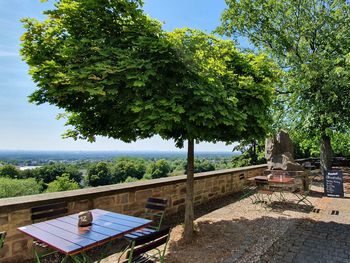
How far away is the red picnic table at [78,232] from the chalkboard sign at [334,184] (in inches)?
317

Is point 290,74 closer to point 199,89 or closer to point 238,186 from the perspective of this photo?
point 238,186

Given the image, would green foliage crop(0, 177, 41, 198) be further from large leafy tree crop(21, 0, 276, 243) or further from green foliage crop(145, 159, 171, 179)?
large leafy tree crop(21, 0, 276, 243)

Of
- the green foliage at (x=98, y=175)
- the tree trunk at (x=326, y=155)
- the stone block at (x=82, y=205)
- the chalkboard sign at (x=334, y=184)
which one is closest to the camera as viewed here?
the stone block at (x=82, y=205)

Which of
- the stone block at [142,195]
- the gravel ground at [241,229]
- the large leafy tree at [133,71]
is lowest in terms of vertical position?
the gravel ground at [241,229]

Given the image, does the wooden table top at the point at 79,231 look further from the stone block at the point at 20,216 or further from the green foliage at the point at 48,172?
the green foliage at the point at 48,172

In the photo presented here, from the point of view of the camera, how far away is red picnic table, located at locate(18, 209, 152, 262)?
2953 mm

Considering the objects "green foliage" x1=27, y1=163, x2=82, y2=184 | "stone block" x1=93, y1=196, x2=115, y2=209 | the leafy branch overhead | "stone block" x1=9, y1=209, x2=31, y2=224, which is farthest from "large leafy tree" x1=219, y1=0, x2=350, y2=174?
"green foliage" x1=27, y1=163, x2=82, y2=184

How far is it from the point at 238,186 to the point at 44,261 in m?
7.82

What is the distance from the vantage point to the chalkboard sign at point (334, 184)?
9.23 metres

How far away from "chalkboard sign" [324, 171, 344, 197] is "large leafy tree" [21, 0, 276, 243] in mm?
6404

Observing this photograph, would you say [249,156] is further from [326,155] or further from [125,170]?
[125,170]

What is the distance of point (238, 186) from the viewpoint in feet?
35.0

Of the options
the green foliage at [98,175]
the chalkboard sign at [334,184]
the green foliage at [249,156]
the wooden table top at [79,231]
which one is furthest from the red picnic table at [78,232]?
the green foliage at [98,175]

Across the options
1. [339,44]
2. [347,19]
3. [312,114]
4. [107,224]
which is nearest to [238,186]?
[312,114]
